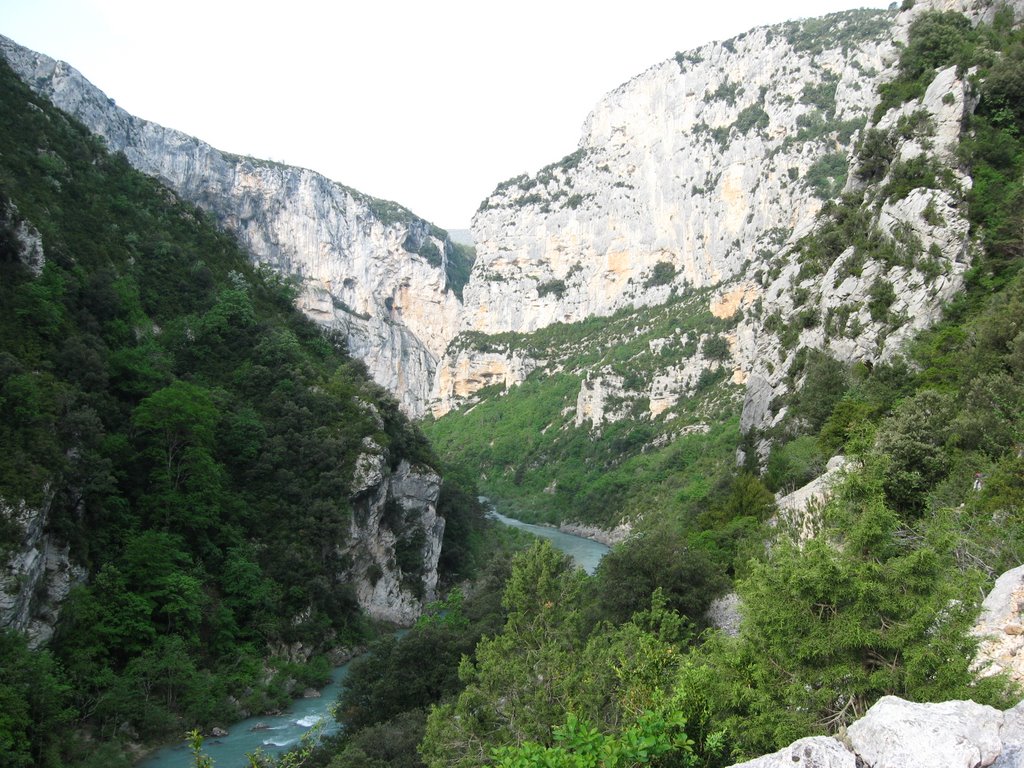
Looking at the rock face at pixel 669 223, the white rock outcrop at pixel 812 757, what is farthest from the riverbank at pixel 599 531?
the white rock outcrop at pixel 812 757

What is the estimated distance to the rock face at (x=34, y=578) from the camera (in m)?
20.0

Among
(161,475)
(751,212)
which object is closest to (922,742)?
(161,475)

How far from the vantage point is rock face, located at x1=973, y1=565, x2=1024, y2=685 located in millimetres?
7824

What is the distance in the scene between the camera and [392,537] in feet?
132

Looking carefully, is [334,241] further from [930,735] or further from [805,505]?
[930,735]

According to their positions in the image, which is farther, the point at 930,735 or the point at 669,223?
the point at 669,223

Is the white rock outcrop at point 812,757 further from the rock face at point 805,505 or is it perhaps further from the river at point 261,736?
the river at point 261,736

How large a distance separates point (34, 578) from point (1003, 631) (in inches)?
961

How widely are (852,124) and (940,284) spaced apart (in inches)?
2500

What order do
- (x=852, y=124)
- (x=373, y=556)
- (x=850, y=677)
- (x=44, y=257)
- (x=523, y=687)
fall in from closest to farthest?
(x=850, y=677)
(x=523, y=687)
(x=44, y=257)
(x=373, y=556)
(x=852, y=124)

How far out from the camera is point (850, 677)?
808cm

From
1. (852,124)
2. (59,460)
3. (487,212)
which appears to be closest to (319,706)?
(59,460)

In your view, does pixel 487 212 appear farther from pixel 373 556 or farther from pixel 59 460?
pixel 59 460

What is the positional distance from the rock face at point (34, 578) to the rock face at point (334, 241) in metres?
79.3
